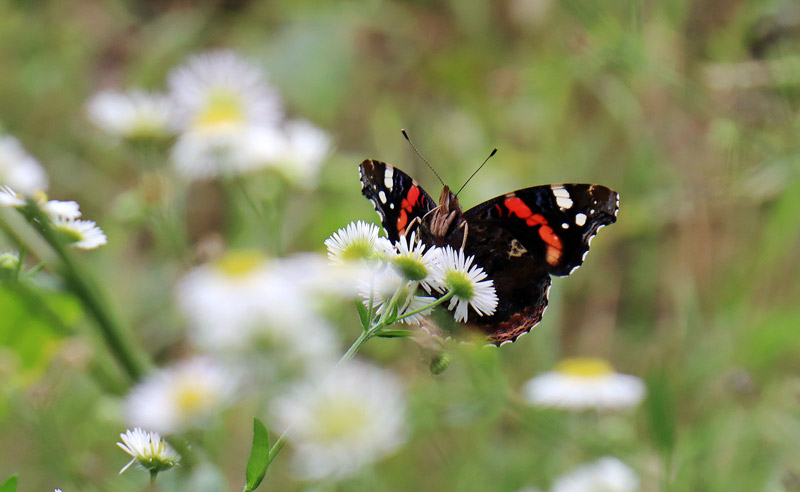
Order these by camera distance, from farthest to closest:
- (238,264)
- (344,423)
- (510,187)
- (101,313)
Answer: (510,187) → (238,264) → (101,313) → (344,423)

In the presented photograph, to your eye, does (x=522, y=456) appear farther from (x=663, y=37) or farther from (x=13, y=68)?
(x=13, y=68)

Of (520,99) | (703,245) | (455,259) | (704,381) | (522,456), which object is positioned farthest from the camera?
(520,99)

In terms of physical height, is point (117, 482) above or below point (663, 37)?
below

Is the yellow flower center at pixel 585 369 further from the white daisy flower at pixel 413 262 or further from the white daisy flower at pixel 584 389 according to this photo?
the white daisy flower at pixel 413 262

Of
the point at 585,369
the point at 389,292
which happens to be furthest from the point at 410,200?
the point at 585,369

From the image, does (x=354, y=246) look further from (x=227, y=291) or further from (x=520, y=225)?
(x=520, y=225)

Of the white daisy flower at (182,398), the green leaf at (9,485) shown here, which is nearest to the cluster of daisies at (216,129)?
the white daisy flower at (182,398)

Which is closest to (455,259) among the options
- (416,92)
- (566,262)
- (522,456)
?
(566,262)

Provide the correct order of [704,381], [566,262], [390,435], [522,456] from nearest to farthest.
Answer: [390,435], [566,262], [522,456], [704,381]
